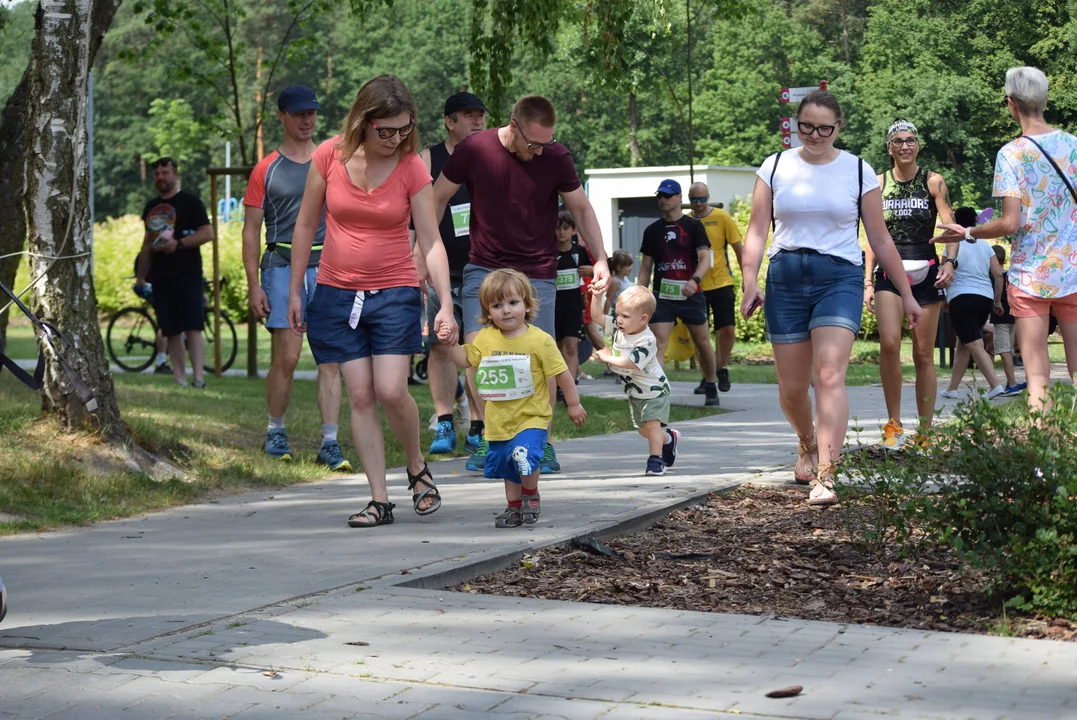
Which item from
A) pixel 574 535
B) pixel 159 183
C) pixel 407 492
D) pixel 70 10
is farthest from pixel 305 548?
pixel 159 183

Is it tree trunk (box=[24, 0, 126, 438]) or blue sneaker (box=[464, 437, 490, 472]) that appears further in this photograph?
blue sneaker (box=[464, 437, 490, 472])

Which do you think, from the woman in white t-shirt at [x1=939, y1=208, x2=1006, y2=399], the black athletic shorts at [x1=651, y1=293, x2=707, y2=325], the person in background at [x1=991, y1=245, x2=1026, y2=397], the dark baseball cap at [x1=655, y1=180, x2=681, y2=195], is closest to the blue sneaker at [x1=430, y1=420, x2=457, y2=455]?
the black athletic shorts at [x1=651, y1=293, x2=707, y2=325]

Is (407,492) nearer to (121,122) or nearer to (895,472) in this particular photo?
(895,472)

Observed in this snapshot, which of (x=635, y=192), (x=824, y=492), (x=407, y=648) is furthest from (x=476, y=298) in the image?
(x=635, y=192)

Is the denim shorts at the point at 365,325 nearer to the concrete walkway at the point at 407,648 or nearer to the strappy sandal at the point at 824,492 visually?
the concrete walkway at the point at 407,648

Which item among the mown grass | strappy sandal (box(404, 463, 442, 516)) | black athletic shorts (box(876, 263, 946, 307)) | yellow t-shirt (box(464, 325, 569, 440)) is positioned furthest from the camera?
black athletic shorts (box(876, 263, 946, 307))

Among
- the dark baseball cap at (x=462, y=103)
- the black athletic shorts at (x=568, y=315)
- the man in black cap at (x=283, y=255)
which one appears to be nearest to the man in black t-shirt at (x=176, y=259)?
the black athletic shorts at (x=568, y=315)

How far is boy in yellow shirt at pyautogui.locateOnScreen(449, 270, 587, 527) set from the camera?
22.5 feet

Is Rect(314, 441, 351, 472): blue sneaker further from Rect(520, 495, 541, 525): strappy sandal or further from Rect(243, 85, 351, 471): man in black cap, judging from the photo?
Rect(520, 495, 541, 525): strappy sandal

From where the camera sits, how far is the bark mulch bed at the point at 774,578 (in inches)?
201

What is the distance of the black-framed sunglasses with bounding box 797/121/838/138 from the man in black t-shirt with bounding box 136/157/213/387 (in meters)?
7.81

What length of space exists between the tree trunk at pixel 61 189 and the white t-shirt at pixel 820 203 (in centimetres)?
372

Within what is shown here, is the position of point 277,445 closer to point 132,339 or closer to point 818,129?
point 818,129

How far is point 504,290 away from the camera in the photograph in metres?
6.99
